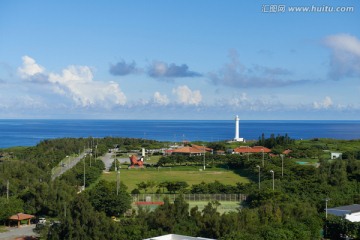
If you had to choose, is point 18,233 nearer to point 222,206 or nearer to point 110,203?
point 110,203

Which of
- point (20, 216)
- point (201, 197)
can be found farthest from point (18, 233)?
point (201, 197)

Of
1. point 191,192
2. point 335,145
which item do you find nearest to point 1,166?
point 191,192

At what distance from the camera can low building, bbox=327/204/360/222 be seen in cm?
2491

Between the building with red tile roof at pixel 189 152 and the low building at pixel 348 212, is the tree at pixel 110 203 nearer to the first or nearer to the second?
the low building at pixel 348 212

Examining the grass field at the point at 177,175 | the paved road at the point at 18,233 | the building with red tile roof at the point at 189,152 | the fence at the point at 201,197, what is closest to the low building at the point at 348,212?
the fence at the point at 201,197

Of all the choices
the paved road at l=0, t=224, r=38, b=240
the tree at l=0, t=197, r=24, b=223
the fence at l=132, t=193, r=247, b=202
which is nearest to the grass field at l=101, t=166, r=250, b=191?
the fence at l=132, t=193, r=247, b=202

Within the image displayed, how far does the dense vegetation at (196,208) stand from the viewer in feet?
66.4

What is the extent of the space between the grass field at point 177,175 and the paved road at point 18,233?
39.5 feet

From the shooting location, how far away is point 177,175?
4412cm

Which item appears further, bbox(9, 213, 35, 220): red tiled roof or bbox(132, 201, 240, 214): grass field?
bbox(132, 201, 240, 214): grass field

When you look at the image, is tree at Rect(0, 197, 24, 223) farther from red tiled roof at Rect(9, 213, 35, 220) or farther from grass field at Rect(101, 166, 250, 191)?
grass field at Rect(101, 166, 250, 191)

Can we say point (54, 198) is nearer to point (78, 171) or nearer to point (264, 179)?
point (78, 171)

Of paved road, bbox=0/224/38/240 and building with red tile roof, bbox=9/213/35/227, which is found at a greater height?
building with red tile roof, bbox=9/213/35/227

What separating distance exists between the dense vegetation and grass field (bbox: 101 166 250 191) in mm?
1502
